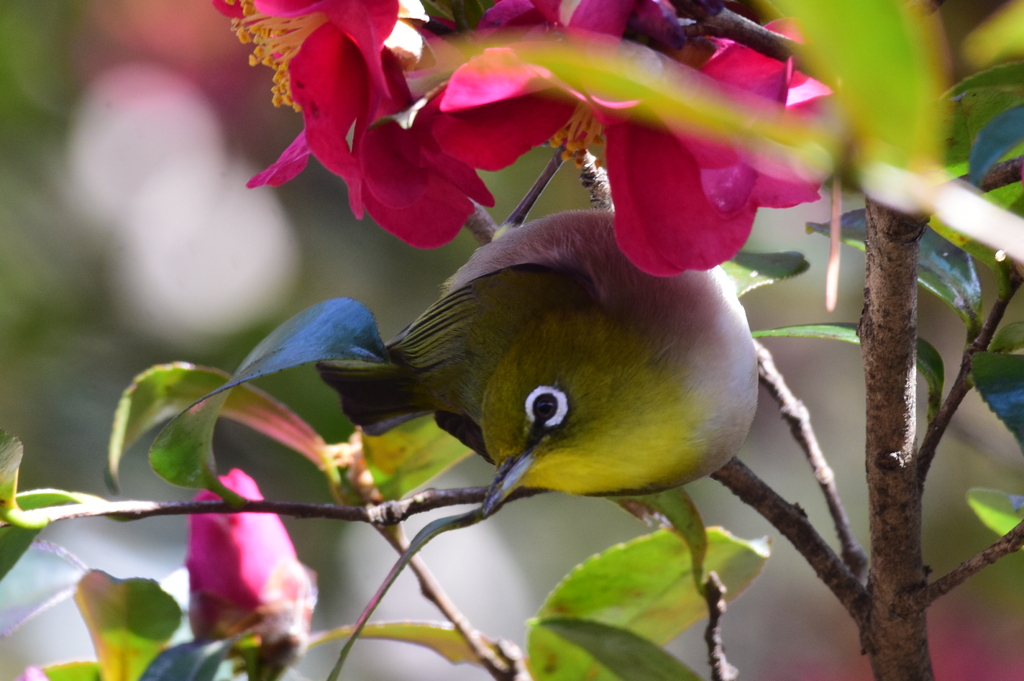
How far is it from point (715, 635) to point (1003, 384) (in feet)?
1.18

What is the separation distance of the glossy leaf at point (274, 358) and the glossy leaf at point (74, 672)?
339 mm

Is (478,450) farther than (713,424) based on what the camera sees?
Yes

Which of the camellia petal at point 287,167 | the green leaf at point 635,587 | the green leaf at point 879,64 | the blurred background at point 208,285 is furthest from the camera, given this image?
the blurred background at point 208,285

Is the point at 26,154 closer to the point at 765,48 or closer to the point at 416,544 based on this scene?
the point at 416,544

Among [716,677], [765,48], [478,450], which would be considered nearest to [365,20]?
[765,48]

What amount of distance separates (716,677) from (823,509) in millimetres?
1649

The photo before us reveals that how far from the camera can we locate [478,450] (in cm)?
82

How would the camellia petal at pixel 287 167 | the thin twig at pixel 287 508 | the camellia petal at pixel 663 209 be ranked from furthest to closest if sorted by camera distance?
the thin twig at pixel 287 508 → the camellia petal at pixel 287 167 → the camellia petal at pixel 663 209

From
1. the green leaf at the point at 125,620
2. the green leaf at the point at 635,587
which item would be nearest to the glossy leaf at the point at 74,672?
the green leaf at the point at 125,620

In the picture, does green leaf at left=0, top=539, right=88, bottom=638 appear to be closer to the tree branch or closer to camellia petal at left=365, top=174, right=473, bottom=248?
camellia petal at left=365, top=174, right=473, bottom=248

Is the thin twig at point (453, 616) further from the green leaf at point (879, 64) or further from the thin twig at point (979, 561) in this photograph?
the green leaf at point (879, 64)

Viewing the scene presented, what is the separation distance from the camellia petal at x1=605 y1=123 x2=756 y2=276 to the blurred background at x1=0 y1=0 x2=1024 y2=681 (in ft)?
4.42

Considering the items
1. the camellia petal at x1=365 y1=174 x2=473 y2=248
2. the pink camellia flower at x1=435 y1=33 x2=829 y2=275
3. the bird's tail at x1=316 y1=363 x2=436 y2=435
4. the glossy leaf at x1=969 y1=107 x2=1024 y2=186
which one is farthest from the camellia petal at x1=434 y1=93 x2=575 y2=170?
the bird's tail at x1=316 y1=363 x2=436 y2=435

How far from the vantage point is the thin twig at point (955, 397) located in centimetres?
64
